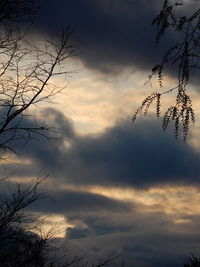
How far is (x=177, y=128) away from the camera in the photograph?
4309 millimetres

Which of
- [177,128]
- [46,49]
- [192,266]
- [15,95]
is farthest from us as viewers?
[192,266]

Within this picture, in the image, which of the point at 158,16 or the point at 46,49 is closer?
the point at 158,16

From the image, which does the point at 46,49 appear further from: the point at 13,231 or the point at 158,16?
the point at 158,16

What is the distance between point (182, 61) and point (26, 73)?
18.0ft

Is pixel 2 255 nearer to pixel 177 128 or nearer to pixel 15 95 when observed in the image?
pixel 15 95

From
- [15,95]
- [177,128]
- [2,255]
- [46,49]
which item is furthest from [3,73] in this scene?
[177,128]

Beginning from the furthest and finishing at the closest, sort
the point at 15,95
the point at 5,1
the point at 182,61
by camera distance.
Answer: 1. the point at 15,95
2. the point at 5,1
3. the point at 182,61

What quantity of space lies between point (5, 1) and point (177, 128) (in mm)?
5655

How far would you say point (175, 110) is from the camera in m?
4.42

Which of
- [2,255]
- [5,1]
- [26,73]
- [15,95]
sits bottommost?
[2,255]

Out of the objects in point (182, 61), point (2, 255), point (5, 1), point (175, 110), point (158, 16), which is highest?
point (5, 1)

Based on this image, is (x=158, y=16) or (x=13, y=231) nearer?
(x=158, y=16)

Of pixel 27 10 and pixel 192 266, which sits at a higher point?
pixel 27 10

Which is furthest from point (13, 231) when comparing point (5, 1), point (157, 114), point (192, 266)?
point (192, 266)
